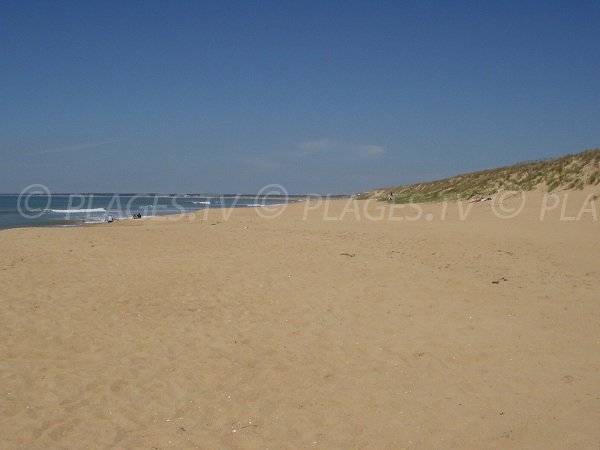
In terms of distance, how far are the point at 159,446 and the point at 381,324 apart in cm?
363

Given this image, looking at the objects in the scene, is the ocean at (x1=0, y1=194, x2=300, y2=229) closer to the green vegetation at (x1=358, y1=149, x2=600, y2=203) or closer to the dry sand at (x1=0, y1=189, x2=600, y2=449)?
the dry sand at (x1=0, y1=189, x2=600, y2=449)

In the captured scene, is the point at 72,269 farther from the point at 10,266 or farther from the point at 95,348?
the point at 95,348

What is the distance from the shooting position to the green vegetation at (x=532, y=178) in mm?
22609

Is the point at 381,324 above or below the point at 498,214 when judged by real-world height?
below

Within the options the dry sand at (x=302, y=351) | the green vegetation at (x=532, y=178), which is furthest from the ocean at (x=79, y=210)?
the green vegetation at (x=532, y=178)

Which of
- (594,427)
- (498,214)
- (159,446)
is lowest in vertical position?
(159,446)

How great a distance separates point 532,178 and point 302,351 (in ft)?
78.8

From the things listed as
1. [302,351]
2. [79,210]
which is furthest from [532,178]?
[79,210]

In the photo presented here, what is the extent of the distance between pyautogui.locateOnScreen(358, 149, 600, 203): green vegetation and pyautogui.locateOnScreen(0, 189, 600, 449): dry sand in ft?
44.5

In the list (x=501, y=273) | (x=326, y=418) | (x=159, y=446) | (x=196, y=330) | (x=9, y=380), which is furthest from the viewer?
(x=501, y=273)

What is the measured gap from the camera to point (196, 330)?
6.28 meters

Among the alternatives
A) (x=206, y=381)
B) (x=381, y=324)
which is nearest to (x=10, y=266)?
(x=206, y=381)

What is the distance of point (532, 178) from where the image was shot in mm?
25672

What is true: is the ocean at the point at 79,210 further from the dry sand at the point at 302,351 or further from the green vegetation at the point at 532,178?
the green vegetation at the point at 532,178
